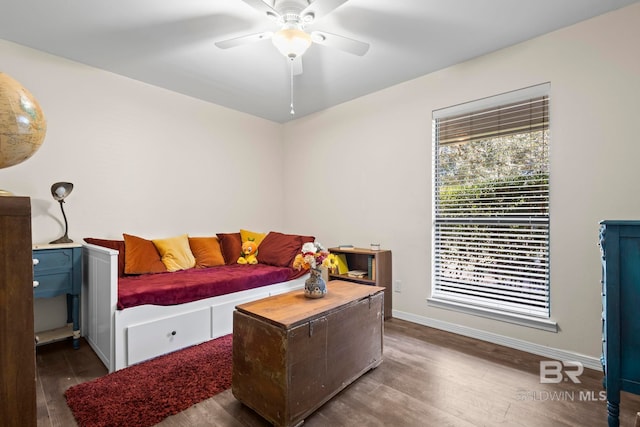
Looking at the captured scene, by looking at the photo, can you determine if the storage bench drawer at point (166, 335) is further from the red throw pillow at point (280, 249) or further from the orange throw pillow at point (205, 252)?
the red throw pillow at point (280, 249)

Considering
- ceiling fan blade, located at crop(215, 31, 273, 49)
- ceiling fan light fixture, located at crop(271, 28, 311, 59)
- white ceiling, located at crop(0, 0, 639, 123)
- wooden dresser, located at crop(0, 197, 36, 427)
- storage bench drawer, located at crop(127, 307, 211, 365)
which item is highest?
white ceiling, located at crop(0, 0, 639, 123)

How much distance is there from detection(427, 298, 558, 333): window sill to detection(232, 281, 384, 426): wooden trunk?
1.19 m

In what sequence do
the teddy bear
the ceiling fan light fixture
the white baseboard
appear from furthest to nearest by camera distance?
the teddy bear → the white baseboard → the ceiling fan light fixture

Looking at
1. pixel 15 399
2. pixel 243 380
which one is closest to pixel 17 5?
pixel 15 399

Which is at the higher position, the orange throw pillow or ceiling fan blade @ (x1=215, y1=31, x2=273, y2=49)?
ceiling fan blade @ (x1=215, y1=31, x2=273, y2=49)

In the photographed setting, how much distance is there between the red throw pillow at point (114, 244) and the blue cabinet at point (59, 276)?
18 centimetres

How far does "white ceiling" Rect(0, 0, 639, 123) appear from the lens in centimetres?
202

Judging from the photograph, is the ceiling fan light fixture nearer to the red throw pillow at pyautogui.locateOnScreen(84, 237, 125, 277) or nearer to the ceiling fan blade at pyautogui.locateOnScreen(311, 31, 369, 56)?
the ceiling fan blade at pyautogui.locateOnScreen(311, 31, 369, 56)

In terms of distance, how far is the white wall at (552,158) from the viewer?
207cm

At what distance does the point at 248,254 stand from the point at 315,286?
174 cm

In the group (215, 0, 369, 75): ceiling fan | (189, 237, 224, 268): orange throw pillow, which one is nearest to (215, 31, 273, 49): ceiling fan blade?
(215, 0, 369, 75): ceiling fan

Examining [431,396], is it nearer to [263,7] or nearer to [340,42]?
[340,42]

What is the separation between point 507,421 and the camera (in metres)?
1.61

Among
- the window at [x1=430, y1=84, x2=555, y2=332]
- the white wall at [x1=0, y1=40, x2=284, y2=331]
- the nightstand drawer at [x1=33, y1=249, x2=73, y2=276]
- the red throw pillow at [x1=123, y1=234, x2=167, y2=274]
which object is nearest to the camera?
the nightstand drawer at [x1=33, y1=249, x2=73, y2=276]
